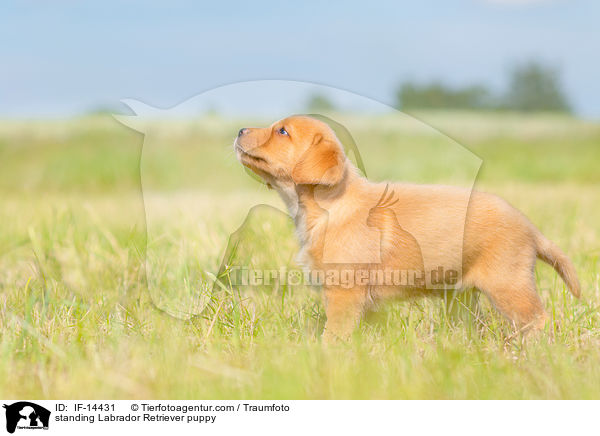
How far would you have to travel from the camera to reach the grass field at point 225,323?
A: 2609 mm

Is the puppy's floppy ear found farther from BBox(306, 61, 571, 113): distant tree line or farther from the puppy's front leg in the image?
BBox(306, 61, 571, 113): distant tree line

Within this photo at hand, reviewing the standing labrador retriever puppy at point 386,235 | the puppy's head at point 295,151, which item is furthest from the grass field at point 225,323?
the puppy's head at point 295,151

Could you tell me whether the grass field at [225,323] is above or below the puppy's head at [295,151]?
below

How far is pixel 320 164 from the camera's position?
3.16 m

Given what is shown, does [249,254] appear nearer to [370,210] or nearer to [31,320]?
[370,210]

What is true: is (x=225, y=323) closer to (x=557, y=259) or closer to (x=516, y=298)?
(x=516, y=298)

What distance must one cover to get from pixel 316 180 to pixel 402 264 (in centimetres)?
58
